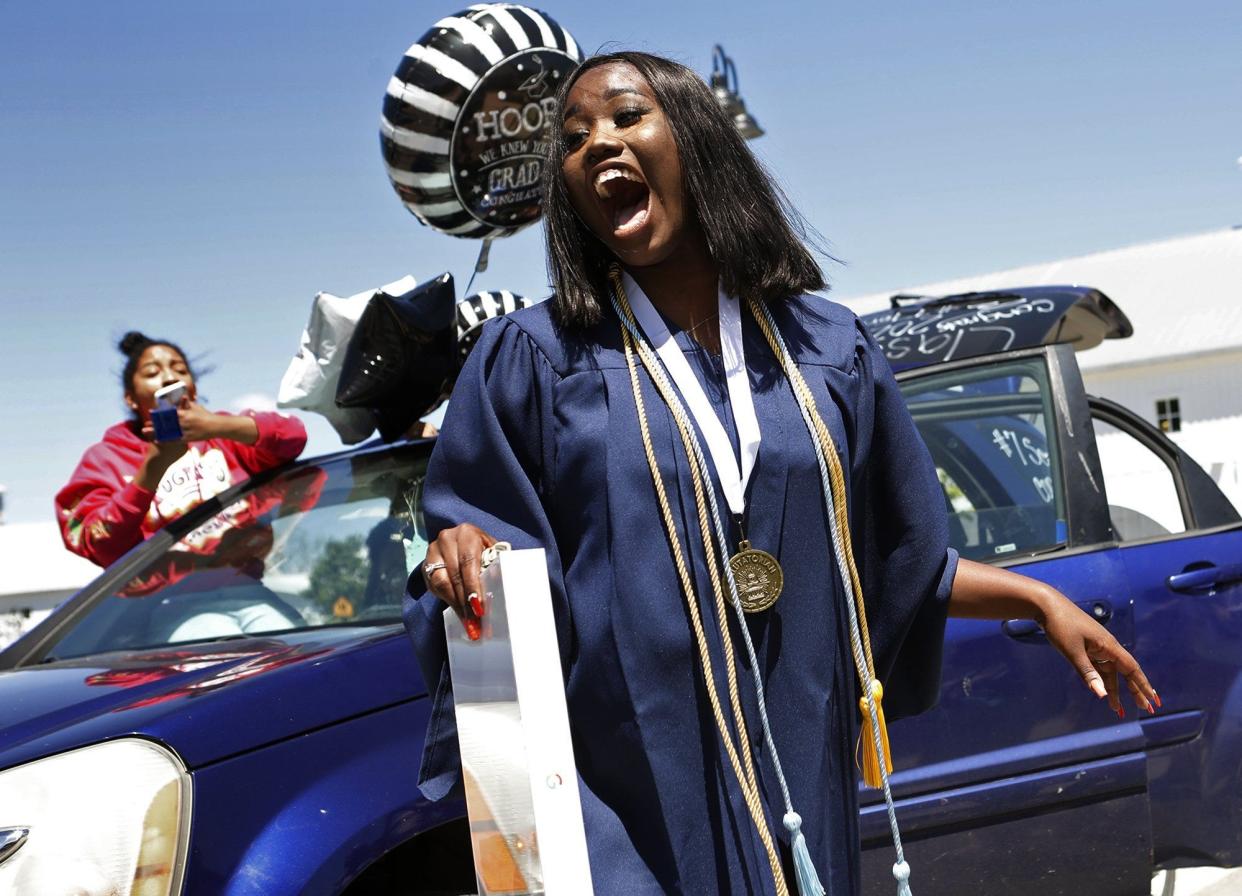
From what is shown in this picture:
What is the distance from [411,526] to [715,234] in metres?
1.64

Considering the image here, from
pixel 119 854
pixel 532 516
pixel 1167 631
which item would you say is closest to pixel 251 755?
pixel 119 854

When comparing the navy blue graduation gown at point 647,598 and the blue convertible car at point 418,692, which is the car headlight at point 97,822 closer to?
the blue convertible car at point 418,692

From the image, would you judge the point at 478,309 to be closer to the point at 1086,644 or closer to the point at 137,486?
the point at 137,486

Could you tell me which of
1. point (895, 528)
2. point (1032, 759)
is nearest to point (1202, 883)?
point (1032, 759)

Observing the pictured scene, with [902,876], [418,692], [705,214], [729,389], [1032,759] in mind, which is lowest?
[1032,759]

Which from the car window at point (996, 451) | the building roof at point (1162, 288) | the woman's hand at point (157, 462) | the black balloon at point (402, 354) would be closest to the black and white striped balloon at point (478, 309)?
the black balloon at point (402, 354)

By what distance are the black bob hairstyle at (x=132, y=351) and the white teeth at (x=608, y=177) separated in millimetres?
2714

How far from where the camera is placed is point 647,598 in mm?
1863

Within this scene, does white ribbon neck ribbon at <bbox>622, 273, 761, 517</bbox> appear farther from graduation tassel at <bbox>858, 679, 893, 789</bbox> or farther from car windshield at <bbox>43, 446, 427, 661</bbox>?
car windshield at <bbox>43, 446, 427, 661</bbox>

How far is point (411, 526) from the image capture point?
135 inches

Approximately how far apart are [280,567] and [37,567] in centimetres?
2758

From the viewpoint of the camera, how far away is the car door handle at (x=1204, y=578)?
3465mm

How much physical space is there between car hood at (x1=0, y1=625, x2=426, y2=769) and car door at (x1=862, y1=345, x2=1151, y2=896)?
1.18 meters

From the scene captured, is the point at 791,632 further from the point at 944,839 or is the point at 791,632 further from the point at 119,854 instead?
the point at 944,839
